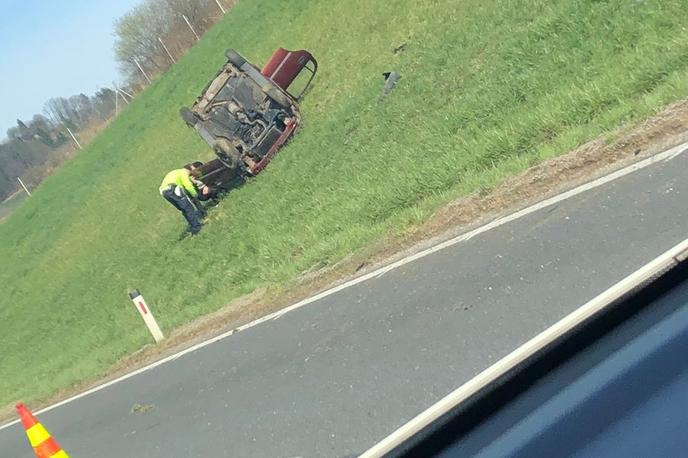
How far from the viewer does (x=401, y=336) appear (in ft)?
26.8

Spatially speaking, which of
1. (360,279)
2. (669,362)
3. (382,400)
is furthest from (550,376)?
(360,279)

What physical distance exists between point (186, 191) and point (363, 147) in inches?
188

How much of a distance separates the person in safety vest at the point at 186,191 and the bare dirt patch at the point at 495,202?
21.8ft

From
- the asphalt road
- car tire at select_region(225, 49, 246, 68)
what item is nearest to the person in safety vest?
car tire at select_region(225, 49, 246, 68)

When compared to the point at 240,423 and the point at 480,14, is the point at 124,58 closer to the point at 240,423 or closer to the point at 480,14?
the point at 480,14

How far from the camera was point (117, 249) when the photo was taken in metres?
26.4

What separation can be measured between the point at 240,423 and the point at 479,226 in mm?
3181

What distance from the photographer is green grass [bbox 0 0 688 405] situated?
11.8 metres

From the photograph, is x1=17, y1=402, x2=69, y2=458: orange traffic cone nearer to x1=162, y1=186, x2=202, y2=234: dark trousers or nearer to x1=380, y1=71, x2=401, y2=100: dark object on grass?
x1=380, y1=71, x2=401, y2=100: dark object on grass

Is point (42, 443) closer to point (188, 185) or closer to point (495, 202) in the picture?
point (495, 202)

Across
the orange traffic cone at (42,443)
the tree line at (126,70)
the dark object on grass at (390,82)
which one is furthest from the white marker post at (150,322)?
the tree line at (126,70)

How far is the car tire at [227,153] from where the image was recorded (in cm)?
1967

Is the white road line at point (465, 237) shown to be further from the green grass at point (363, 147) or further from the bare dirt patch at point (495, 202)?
the green grass at point (363, 147)

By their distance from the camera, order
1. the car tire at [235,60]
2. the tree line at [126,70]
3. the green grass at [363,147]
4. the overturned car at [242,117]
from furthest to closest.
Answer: the tree line at [126,70], the car tire at [235,60], the overturned car at [242,117], the green grass at [363,147]
